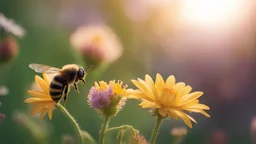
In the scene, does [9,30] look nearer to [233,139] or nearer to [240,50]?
[233,139]

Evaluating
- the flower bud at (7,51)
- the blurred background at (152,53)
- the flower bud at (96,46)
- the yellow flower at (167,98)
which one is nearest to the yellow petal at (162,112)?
the yellow flower at (167,98)

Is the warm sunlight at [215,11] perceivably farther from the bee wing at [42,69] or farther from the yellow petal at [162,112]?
the yellow petal at [162,112]

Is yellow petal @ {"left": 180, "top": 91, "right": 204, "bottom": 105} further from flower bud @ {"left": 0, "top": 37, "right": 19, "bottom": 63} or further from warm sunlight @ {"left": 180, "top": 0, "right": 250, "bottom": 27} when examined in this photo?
warm sunlight @ {"left": 180, "top": 0, "right": 250, "bottom": 27}

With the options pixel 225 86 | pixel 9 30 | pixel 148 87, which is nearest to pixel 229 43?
pixel 225 86

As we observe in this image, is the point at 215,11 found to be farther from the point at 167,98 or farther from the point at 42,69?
the point at 167,98

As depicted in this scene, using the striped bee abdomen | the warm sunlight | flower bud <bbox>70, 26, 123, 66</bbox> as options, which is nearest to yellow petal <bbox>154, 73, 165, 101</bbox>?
the striped bee abdomen

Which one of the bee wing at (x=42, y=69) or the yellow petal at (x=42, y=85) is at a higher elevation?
the bee wing at (x=42, y=69)

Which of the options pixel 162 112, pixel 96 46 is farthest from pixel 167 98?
pixel 96 46

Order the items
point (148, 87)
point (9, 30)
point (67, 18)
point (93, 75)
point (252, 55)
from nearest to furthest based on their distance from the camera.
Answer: point (148, 87), point (9, 30), point (93, 75), point (252, 55), point (67, 18)
